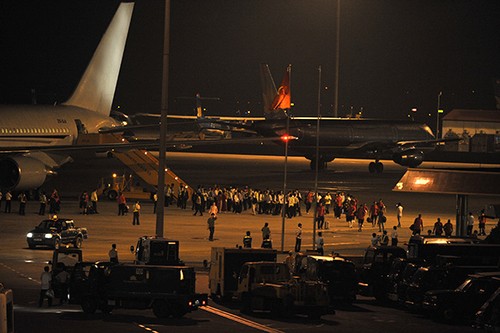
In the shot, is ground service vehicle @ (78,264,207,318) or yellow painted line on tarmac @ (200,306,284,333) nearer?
yellow painted line on tarmac @ (200,306,284,333)

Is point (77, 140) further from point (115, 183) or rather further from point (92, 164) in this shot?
point (92, 164)

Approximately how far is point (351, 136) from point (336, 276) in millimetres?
60206

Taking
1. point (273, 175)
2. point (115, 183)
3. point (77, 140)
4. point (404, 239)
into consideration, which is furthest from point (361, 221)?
point (273, 175)

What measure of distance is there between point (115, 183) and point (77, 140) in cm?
480

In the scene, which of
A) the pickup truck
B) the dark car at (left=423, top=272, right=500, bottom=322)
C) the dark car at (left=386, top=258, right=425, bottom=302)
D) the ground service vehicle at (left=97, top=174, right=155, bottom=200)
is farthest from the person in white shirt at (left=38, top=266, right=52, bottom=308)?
the ground service vehicle at (left=97, top=174, right=155, bottom=200)

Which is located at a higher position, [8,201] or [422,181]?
[422,181]

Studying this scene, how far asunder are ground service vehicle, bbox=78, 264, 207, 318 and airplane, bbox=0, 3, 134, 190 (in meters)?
28.4

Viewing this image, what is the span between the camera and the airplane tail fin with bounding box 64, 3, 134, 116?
238ft

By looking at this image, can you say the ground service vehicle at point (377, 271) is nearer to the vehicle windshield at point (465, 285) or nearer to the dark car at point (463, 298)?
the dark car at point (463, 298)

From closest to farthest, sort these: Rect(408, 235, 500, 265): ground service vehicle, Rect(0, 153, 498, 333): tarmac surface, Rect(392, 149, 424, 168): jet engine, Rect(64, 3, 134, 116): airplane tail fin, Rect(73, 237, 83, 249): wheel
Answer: Rect(0, 153, 498, 333): tarmac surface, Rect(408, 235, 500, 265): ground service vehicle, Rect(73, 237, 83, 249): wheel, Rect(64, 3, 134, 116): airplane tail fin, Rect(392, 149, 424, 168): jet engine

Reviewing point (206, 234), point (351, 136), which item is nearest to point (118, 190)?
point (206, 234)

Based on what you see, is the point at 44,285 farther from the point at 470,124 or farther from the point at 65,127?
the point at 470,124

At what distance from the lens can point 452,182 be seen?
1571 inches

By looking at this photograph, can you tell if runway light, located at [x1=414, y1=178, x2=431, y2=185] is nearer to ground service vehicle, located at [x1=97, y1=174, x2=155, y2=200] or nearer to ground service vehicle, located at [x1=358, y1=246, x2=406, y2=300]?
ground service vehicle, located at [x1=358, y1=246, x2=406, y2=300]
